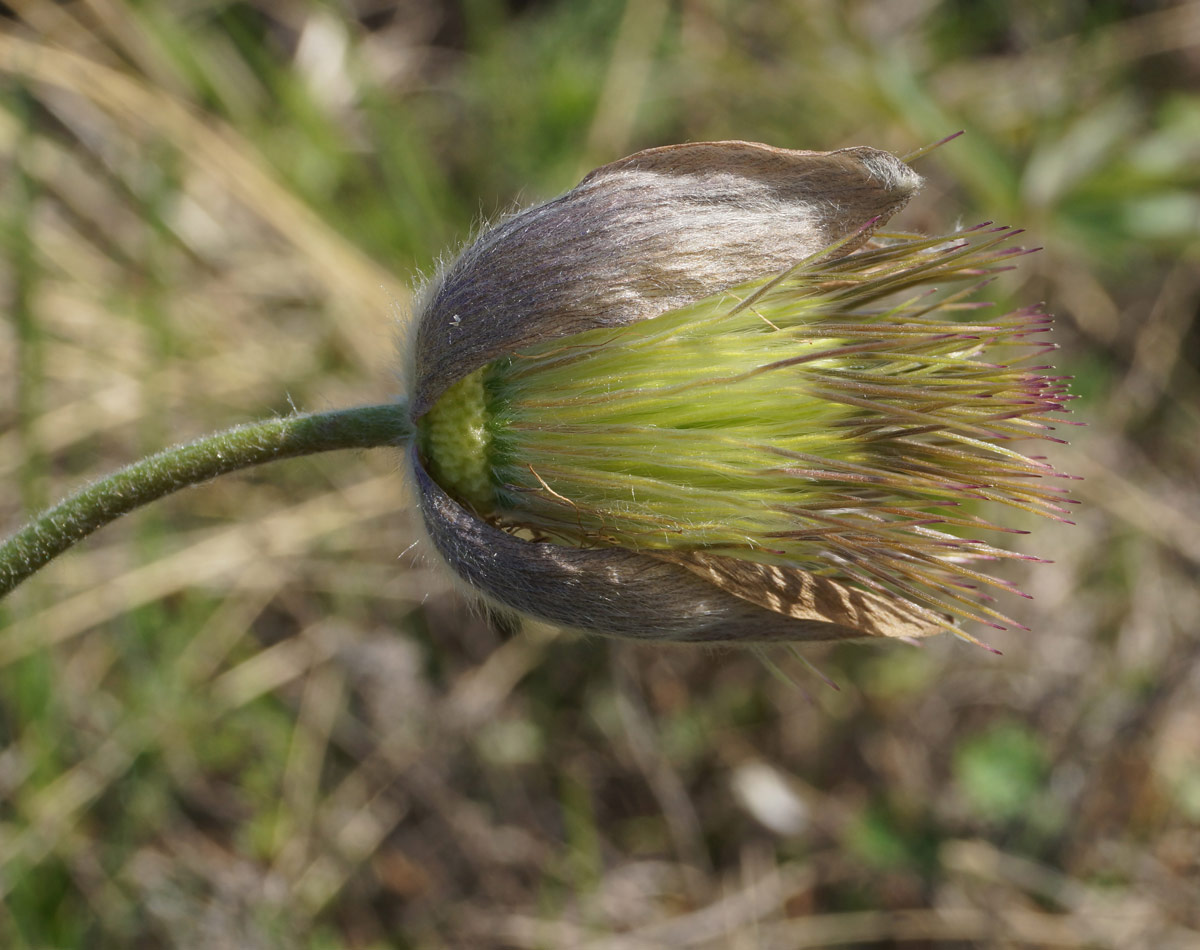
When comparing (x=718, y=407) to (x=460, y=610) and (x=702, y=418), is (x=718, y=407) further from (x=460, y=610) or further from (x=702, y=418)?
(x=460, y=610)

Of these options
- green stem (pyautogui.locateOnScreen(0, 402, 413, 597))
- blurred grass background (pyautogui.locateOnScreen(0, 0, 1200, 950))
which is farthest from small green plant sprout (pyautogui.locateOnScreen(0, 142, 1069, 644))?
blurred grass background (pyautogui.locateOnScreen(0, 0, 1200, 950))

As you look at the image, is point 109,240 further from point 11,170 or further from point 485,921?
point 485,921

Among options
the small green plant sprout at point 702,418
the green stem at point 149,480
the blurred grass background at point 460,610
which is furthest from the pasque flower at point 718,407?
the blurred grass background at point 460,610

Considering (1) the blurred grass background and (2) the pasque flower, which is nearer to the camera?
(2) the pasque flower

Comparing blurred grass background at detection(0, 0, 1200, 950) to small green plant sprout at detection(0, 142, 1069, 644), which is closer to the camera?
small green plant sprout at detection(0, 142, 1069, 644)

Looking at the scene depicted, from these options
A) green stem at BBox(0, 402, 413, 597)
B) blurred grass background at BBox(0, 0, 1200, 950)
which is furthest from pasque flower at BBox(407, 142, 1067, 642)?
blurred grass background at BBox(0, 0, 1200, 950)

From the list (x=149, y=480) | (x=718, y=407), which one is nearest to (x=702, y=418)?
(x=718, y=407)

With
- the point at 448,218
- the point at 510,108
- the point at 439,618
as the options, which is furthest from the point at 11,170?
the point at 439,618

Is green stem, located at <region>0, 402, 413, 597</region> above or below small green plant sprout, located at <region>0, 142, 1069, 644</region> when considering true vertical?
above

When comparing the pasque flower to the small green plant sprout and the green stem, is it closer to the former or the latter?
the small green plant sprout
